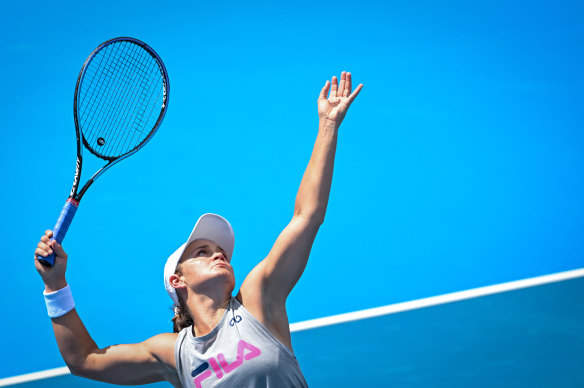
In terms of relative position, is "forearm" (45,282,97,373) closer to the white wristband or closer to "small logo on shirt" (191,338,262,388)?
the white wristband

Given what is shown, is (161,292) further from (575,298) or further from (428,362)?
(575,298)

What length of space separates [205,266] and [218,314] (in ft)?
0.43

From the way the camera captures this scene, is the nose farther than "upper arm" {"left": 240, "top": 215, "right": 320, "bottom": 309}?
Yes

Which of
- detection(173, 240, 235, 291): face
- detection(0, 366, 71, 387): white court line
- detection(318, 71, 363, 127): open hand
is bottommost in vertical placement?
detection(0, 366, 71, 387): white court line

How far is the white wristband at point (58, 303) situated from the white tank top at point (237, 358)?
0.92ft

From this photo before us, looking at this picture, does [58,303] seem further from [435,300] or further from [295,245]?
[435,300]

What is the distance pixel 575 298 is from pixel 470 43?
1.87 metres

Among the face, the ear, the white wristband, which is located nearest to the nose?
the face

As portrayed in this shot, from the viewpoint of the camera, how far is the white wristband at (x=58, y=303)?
1578mm

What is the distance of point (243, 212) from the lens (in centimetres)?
441

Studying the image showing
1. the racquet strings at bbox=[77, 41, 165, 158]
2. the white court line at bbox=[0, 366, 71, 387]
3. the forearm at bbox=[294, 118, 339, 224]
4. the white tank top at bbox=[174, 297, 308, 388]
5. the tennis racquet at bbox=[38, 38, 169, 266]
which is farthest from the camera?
the white court line at bbox=[0, 366, 71, 387]

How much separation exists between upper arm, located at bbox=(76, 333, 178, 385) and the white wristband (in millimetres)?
122

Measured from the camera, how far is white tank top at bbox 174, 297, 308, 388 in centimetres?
141

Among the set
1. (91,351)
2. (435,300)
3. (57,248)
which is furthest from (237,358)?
(435,300)
